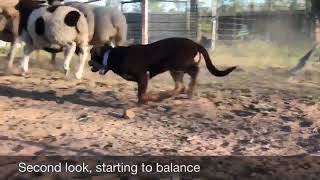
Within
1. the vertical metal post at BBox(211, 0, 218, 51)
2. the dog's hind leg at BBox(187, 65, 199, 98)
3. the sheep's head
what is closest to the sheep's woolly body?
the sheep's head

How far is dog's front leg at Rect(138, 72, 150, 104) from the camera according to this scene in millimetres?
8055

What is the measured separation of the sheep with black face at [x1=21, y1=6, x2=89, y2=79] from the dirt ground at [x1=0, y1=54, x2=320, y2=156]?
2.59 ft

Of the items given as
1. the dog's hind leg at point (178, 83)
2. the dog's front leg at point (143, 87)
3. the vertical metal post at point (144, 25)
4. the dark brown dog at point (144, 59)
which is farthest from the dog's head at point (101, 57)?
the vertical metal post at point (144, 25)

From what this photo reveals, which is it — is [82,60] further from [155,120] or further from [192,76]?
[155,120]

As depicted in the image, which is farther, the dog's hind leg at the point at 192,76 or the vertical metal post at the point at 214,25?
the vertical metal post at the point at 214,25

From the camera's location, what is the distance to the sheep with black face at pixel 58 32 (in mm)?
10469

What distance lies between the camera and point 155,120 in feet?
24.4

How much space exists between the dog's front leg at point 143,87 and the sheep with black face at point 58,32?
298cm

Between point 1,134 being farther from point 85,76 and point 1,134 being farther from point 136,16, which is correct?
point 136,16

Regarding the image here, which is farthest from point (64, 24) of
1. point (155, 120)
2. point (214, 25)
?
point (214, 25)

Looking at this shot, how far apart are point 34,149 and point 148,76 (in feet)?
8.36

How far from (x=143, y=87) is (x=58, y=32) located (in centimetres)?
307

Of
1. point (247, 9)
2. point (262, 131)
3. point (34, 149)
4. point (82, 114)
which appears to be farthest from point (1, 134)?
point (247, 9)

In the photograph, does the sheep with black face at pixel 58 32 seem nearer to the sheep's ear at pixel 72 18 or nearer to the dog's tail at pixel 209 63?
the sheep's ear at pixel 72 18
